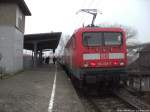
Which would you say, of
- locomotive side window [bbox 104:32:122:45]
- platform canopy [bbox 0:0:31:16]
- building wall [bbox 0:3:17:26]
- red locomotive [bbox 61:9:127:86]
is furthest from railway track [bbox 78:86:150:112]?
platform canopy [bbox 0:0:31:16]

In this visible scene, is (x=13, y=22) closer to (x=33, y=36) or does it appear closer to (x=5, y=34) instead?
Answer: (x=5, y=34)

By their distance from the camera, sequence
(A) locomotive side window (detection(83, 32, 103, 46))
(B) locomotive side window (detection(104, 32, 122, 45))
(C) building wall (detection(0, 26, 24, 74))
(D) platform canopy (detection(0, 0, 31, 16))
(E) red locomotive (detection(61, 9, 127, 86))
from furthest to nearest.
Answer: (D) platform canopy (detection(0, 0, 31, 16)) < (C) building wall (detection(0, 26, 24, 74)) < (B) locomotive side window (detection(104, 32, 122, 45)) < (A) locomotive side window (detection(83, 32, 103, 46)) < (E) red locomotive (detection(61, 9, 127, 86))

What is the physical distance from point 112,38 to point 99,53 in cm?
108

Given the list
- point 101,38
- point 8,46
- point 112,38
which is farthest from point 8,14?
point 112,38

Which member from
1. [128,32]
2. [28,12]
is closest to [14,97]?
[28,12]

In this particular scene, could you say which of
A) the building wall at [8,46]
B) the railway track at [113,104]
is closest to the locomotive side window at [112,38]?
the railway track at [113,104]

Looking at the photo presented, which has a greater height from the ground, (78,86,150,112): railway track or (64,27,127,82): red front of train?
(64,27,127,82): red front of train

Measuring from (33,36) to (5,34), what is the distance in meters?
9.71

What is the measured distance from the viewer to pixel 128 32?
4193 inches

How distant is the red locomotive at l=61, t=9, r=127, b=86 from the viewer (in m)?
15.1

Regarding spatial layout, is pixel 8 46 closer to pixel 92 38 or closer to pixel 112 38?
pixel 92 38

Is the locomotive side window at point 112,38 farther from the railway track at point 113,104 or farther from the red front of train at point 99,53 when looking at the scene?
the railway track at point 113,104

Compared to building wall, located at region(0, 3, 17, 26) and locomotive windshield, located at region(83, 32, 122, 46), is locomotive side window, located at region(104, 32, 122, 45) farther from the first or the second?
building wall, located at region(0, 3, 17, 26)

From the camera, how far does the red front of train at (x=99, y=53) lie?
1512 cm
